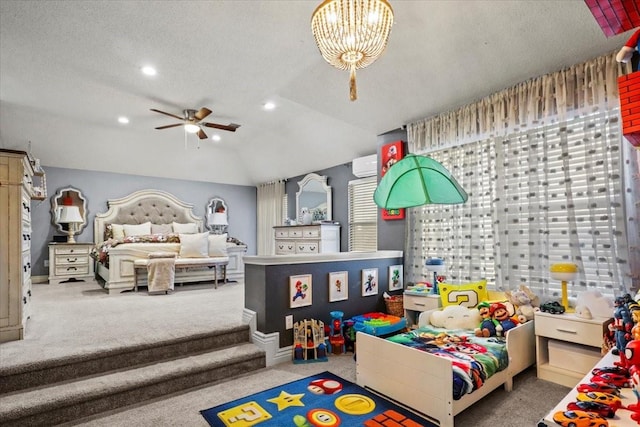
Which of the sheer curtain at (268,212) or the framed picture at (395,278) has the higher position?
the sheer curtain at (268,212)

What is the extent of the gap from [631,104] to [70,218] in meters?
7.68

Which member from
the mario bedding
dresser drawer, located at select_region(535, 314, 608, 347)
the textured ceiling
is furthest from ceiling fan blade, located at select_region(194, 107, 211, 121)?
dresser drawer, located at select_region(535, 314, 608, 347)

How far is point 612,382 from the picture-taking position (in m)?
1.47

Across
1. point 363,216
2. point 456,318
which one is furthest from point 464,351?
point 363,216

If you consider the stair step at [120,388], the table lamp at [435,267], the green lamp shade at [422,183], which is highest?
the green lamp shade at [422,183]

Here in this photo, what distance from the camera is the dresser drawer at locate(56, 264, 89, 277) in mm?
6105

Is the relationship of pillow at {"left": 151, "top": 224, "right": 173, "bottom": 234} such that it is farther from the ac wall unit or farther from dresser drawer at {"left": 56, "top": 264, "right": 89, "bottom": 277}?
the ac wall unit

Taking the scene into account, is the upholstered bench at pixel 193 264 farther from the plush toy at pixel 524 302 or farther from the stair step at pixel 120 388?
the plush toy at pixel 524 302

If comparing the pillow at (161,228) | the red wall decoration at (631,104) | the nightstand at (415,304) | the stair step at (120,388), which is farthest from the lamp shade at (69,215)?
the red wall decoration at (631,104)

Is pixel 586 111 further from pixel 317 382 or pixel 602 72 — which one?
pixel 317 382

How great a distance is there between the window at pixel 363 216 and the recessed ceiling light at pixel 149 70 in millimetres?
3520

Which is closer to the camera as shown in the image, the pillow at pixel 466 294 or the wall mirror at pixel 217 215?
the pillow at pixel 466 294

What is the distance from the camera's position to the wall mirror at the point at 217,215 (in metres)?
7.57

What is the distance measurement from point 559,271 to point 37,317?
17.1ft
